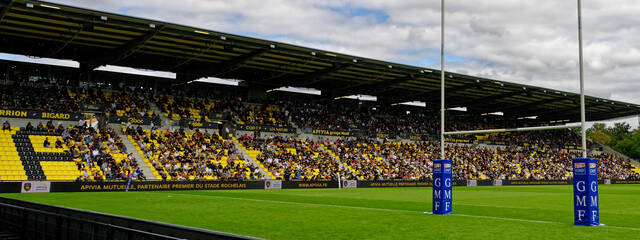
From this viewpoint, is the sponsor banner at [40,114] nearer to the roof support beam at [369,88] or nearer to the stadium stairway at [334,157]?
the stadium stairway at [334,157]

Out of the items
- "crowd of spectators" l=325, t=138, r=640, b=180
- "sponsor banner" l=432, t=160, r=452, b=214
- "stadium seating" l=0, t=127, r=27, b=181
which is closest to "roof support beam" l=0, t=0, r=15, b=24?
"stadium seating" l=0, t=127, r=27, b=181

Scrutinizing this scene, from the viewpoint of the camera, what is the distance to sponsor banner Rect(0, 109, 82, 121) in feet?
121

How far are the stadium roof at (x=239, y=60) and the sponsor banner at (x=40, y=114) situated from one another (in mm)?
4372

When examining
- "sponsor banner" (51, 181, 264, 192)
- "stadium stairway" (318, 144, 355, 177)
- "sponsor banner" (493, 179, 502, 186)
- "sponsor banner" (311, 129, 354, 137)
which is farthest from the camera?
"sponsor banner" (311, 129, 354, 137)

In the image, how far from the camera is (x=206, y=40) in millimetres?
38062

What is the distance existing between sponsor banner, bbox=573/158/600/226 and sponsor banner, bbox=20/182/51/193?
26.7 m

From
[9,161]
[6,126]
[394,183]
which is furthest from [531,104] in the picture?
[9,161]

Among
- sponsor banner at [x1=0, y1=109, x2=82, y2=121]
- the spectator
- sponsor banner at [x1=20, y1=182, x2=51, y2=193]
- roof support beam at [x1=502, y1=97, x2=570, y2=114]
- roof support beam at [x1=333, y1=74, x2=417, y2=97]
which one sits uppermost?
roof support beam at [x1=333, y1=74, x2=417, y2=97]

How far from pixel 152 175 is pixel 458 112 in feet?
149

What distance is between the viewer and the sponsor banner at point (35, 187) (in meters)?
29.0

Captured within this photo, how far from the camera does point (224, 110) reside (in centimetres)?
4944

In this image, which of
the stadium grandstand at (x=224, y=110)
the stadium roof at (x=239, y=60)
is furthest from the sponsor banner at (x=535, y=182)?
the stadium roof at (x=239, y=60)

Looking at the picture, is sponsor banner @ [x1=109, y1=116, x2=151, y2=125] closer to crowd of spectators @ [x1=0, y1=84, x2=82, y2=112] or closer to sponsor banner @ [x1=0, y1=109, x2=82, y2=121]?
sponsor banner @ [x1=0, y1=109, x2=82, y2=121]

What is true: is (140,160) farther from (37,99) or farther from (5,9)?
(5,9)
